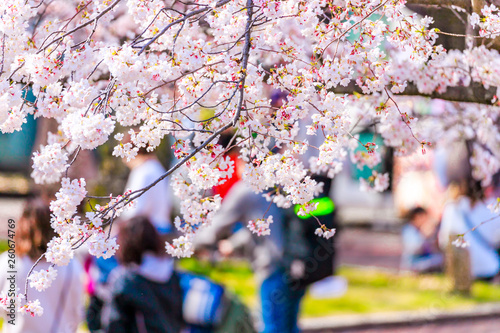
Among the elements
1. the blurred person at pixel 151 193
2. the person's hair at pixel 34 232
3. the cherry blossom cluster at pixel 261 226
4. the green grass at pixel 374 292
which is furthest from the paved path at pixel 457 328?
the cherry blossom cluster at pixel 261 226

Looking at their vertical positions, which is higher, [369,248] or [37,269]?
[369,248]

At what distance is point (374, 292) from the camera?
7.64 metres

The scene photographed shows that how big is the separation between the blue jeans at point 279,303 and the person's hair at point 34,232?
182cm

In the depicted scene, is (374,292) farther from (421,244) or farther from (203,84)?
(203,84)

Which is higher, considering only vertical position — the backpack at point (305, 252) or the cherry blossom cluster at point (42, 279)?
the backpack at point (305, 252)

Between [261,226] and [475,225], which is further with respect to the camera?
[475,225]

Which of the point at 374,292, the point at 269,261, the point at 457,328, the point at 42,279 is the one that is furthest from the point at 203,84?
the point at 374,292

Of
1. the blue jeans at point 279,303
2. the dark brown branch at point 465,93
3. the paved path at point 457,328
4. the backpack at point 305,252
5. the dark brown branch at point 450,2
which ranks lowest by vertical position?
the paved path at point 457,328

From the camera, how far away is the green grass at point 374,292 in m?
6.91

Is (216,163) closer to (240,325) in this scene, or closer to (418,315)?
(240,325)

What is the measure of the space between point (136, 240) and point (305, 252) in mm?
1346

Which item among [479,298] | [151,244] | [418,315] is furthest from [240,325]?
[479,298]

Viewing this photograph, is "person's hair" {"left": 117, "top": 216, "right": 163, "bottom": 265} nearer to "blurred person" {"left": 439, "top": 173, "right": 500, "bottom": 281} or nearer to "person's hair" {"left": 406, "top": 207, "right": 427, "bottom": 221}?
"blurred person" {"left": 439, "top": 173, "right": 500, "bottom": 281}

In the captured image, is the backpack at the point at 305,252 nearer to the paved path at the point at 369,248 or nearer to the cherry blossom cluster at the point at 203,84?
the cherry blossom cluster at the point at 203,84
